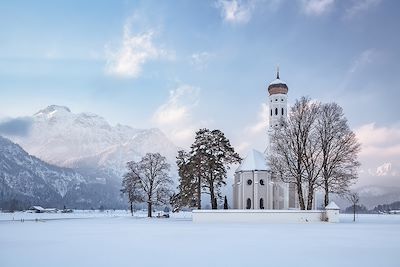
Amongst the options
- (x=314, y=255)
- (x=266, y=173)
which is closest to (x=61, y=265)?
(x=314, y=255)

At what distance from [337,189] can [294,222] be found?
7.97 meters

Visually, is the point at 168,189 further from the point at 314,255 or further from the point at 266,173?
the point at 314,255

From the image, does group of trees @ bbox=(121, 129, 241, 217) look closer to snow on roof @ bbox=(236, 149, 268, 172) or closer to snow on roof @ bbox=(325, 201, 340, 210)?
snow on roof @ bbox=(236, 149, 268, 172)

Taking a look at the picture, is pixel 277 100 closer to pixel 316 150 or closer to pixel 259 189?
pixel 259 189

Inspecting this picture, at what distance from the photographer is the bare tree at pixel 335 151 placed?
4962 cm

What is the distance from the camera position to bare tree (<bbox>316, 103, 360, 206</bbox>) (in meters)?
49.6

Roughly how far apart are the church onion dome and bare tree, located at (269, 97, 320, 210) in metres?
26.0

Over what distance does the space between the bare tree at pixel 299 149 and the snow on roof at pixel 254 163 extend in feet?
42.4

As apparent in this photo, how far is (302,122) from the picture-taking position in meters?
51.7

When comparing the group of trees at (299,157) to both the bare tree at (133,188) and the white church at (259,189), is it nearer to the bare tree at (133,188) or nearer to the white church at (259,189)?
the white church at (259,189)

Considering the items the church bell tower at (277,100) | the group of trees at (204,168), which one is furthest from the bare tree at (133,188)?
the church bell tower at (277,100)

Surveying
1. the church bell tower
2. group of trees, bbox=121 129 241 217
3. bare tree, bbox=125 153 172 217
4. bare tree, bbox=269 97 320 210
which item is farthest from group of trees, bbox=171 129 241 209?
the church bell tower

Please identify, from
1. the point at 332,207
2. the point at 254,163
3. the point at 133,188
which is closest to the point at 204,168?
the point at 254,163

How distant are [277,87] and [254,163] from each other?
60.1ft
